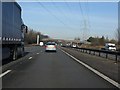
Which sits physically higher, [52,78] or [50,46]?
[50,46]

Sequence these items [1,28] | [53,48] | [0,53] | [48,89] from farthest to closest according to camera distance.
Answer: [53,48] < [0,53] < [1,28] < [48,89]

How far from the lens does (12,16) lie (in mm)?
21797

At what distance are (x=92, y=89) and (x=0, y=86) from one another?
128 inches

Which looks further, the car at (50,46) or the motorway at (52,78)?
the car at (50,46)

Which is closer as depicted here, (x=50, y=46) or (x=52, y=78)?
(x=52, y=78)

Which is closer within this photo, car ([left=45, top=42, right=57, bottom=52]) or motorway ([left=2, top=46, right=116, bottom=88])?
motorway ([left=2, top=46, right=116, bottom=88])

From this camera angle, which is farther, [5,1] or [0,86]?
[5,1]

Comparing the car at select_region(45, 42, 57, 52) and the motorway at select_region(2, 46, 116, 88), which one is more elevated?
the car at select_region(45, 42, 57, 52)

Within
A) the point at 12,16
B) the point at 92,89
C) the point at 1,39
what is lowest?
the point at 92,89

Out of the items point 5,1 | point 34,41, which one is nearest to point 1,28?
point 5,1

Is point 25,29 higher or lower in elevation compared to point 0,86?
higher

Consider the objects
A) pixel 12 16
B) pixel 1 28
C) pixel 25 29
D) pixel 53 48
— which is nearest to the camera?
pixel 1 28

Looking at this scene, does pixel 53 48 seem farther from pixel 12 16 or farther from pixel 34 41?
pixel 34 41

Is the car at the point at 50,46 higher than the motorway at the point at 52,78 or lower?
higher
